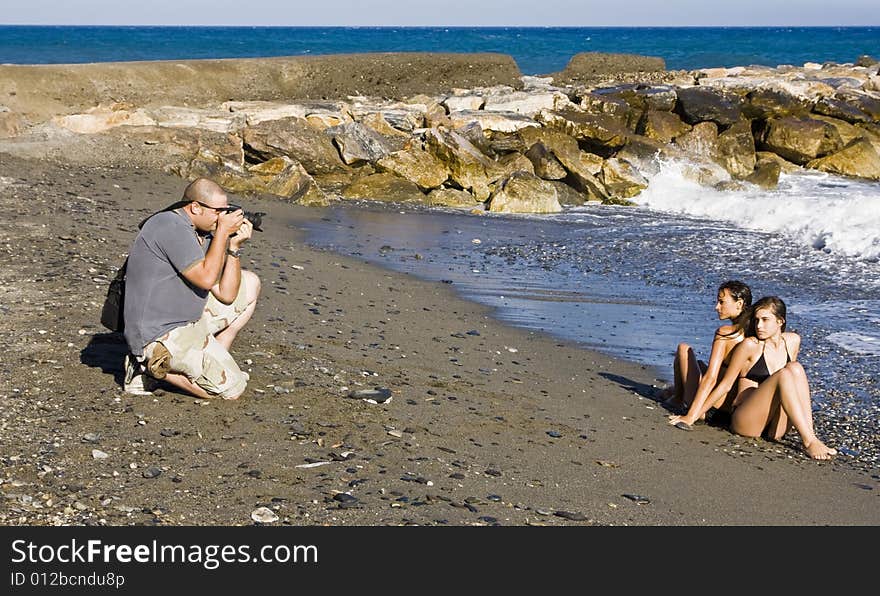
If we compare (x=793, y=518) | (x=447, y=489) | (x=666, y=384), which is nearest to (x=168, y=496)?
(x=447, y=489)

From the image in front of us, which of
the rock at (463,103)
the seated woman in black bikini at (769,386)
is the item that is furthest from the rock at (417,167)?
the seated woman in black bikini at (769,386)

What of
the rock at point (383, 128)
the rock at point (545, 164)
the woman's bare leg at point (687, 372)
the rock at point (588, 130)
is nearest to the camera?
the woman's bare leg at point (687, 372)

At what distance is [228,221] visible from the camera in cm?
551

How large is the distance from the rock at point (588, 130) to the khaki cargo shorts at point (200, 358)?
14.8 metres

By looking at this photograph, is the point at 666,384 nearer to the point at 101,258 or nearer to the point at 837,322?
the point at 837,322

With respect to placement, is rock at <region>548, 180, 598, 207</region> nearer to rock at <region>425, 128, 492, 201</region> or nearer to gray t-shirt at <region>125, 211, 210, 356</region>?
rock at <region>425, 128, 492, 201</region>

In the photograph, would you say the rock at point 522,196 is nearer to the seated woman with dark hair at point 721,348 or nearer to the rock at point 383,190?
the rock at point 383,190

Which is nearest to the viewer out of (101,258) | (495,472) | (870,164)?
(495,472)

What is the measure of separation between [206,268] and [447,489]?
1.79m

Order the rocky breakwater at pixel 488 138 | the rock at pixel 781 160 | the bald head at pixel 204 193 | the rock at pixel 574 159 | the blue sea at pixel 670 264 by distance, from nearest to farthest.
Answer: the bald head at pixel 204 193 → the blue sea at pixel 670 264 → the rocky breakwater at pixel 488 138 → the rock at pixel 574 159 → the rock at pixel 781 160

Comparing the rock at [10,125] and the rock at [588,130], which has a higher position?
the rock at [588,130]

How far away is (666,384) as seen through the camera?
757 cm

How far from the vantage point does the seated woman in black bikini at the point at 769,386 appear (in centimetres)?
601

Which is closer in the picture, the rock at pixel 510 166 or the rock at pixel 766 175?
the rock at pixel 510 166
